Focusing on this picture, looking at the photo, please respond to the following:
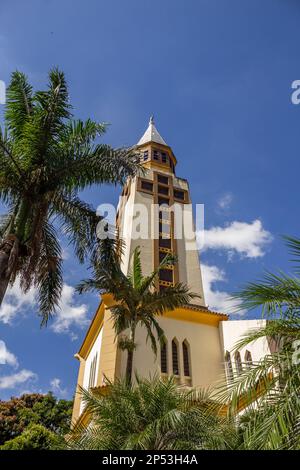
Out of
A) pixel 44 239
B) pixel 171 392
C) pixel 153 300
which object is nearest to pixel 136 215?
pixel 153 300

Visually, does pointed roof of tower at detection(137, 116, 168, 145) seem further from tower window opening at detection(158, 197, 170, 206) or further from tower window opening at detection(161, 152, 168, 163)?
tower window opening at detection(158, 197, 170, 206)

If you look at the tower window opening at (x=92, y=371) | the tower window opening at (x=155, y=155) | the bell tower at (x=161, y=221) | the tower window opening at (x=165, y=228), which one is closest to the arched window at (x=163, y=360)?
the tower window opening at (x=92, y=371)

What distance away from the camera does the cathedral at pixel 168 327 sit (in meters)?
19.2

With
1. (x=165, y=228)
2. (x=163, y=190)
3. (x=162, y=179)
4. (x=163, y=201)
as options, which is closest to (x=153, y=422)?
(x=165, y=228)

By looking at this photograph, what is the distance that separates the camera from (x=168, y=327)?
2133 centimetres

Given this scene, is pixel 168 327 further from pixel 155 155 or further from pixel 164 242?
pixel 155 155

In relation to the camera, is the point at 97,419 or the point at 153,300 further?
the point at 153,300

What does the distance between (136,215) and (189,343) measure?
40.5ft

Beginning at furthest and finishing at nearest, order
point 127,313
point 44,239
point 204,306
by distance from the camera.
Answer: point 204,306 < point 127,313 < point 44,239

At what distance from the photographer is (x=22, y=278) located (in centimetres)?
1090

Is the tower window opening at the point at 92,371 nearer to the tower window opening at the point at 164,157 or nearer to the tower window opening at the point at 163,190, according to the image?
the tower window opening at the point at 163,190
